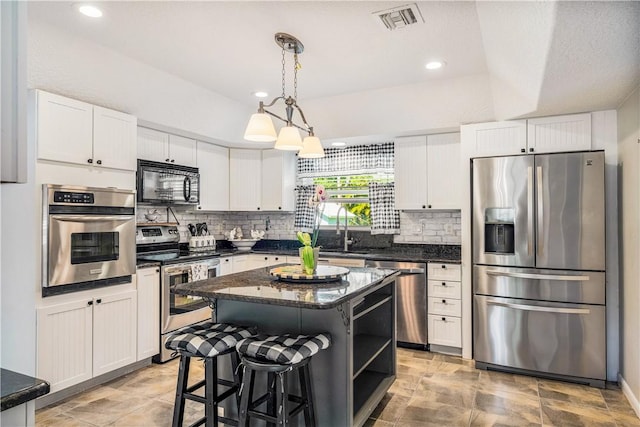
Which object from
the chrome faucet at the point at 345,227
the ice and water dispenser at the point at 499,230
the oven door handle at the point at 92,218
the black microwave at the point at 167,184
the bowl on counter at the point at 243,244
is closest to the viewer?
the oven door handle at the point at 92,218

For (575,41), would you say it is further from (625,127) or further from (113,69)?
(113,69)

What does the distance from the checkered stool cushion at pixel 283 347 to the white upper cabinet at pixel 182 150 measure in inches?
111

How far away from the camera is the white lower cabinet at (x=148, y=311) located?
139 inches

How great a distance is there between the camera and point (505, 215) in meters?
3.51

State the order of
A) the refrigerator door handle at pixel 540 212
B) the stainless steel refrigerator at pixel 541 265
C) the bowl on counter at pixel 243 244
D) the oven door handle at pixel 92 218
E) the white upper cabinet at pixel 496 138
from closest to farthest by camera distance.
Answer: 1. the oven door handle at pixel 92 218
2. the stainless steel refrigerator at pixel 541 265
3. the refrigerator door handle at pixel 540 212
4. the white upper cabinet at pixel 496 138
5. the bowl on counter at pixel 243 244

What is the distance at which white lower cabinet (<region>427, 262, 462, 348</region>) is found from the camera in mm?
3941

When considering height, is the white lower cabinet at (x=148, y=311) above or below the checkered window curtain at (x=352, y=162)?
below

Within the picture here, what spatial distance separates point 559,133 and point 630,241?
1067 millimetres

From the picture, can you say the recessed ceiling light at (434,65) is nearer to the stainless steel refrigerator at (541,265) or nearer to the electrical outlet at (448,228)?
the stainless steel refrigerator at (541,265)

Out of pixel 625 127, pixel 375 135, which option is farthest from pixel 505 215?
pixel 375 135

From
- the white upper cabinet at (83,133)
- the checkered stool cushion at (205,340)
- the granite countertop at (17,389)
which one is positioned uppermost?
the white upper cabinet at (83,133)

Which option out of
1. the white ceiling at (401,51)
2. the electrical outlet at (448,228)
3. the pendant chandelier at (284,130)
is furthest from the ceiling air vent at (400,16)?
the electrical outlet at (448,228)

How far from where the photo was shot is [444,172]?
433 cm

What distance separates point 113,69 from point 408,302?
349 cm
